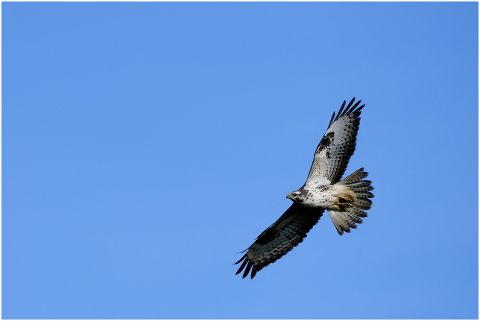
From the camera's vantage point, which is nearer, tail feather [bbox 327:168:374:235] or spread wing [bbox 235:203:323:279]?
tail feather [bbox 327:168:374:235]

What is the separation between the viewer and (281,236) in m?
12.8

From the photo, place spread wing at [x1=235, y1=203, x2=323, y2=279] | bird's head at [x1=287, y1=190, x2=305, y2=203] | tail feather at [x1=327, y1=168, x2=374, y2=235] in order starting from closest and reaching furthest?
bird's head at [x1=287, y1=190, x2=305, y2=203] < tail feather at [x1=327, y1=168, x2=374, y2=235] < spread wing at [x1=235, y1=203, x2=323, y2=279]

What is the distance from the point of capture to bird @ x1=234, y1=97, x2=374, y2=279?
11.9 meters

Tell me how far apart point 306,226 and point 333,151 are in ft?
5.24

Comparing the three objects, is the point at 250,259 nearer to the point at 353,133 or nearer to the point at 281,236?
the point at 281,236

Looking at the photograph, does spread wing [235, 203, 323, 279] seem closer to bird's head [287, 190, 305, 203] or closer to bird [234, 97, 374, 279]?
bird [234, 97, 374, 279]

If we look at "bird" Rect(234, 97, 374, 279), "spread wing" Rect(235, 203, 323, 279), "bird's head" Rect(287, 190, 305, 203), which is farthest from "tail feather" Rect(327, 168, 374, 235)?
"bird's head" Rect(287, 190, 305, 203)

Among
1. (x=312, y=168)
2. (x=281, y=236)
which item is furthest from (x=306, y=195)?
(x=281, y=236)

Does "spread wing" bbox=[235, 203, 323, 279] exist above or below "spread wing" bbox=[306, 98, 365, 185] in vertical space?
below

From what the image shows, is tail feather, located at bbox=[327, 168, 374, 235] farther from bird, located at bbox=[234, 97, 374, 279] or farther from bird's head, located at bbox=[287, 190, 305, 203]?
bird's head, located at bbox=[287, 190, 305, 203]

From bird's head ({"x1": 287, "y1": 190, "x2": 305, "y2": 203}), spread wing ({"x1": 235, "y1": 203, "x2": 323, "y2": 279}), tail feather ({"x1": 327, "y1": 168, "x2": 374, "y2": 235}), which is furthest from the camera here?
spread wing ({"x1": 235, "y1": 203, "x2": 323, "y2": 279})

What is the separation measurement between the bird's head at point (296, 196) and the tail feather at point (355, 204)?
2.64 feet

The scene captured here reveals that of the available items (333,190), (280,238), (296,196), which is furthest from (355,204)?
(280,238)

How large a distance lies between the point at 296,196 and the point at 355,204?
1.12 m
